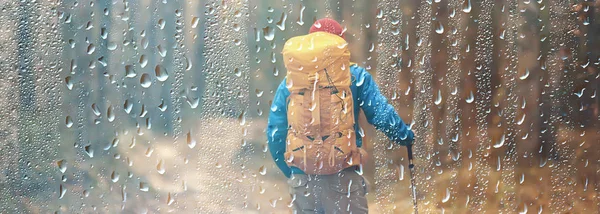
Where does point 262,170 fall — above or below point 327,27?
below

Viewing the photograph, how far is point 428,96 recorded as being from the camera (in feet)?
4.75

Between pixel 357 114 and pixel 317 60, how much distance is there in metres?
0.17

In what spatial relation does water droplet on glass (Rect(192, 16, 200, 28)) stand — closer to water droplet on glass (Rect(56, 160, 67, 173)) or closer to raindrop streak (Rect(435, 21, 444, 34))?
water droplet on glass (Rect(56, 160, 67, 173))

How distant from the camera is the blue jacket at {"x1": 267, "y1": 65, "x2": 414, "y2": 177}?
1196mm

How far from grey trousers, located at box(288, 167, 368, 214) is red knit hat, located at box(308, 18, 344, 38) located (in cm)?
32

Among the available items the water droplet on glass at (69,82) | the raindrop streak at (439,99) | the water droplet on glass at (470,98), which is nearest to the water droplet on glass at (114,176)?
the water droplet on glass at (69,82)

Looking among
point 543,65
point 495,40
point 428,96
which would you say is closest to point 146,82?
point 428,96

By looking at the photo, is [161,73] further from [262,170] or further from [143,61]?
[262,170]

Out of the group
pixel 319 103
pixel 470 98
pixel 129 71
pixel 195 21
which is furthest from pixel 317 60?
pixel 470 98

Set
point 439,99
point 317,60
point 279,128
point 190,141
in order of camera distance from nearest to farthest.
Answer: point 317,60 < point 279,128 < point 190,141 < point 439,99

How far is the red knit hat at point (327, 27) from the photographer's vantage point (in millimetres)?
1229

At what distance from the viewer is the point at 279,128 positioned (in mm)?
1227

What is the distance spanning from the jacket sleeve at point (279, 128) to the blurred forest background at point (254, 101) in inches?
1.9

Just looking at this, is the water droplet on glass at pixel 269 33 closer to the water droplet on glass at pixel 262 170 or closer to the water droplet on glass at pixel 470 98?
the water droplet on glass at pixel 262 170
